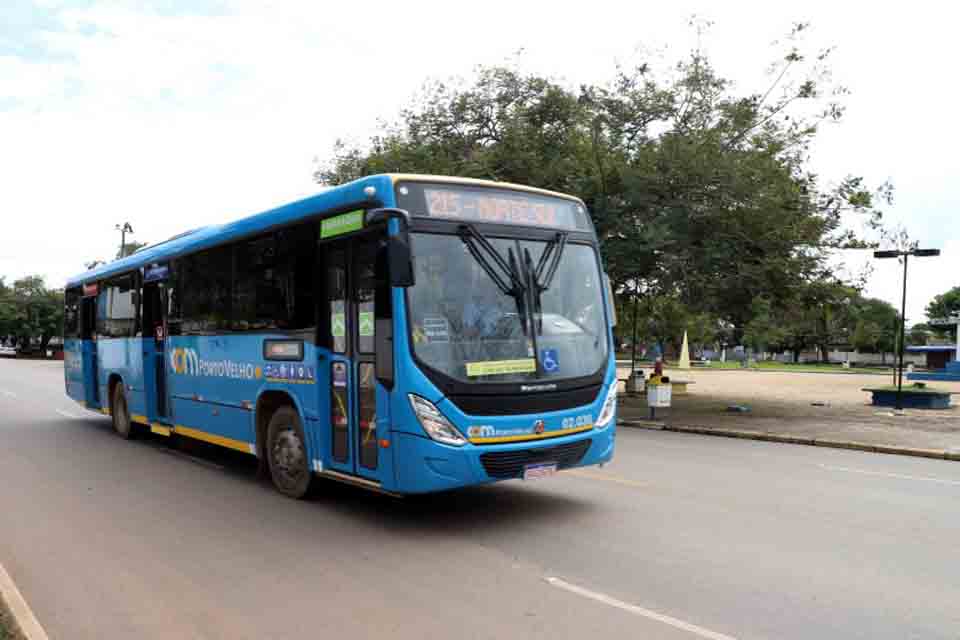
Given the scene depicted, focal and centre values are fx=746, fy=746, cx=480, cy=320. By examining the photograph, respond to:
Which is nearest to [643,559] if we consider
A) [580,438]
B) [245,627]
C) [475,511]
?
[580,438]

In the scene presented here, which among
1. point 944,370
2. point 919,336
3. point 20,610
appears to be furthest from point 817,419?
point 919,336

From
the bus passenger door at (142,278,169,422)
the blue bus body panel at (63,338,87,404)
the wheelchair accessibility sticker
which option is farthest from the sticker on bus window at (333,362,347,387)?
the blue bus body panel at (63,338,87,404)

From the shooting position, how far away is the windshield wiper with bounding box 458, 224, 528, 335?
6852mm

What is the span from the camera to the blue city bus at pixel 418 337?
6.42 m

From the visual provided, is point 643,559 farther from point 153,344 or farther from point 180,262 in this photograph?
point 153,344

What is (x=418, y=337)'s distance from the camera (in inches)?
253

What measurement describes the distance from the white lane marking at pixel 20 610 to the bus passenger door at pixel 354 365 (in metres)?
2.83

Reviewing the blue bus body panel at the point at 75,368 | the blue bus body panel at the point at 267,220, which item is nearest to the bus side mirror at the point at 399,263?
the blue bus body panel at the point at 267,220

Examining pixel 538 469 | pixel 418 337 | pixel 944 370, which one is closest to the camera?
pixel 418 337

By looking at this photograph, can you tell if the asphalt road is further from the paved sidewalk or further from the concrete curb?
the paved sidewalk

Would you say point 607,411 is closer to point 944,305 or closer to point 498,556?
point 498,556

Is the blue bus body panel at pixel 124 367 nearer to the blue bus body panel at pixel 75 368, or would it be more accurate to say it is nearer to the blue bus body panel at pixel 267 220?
the blue bus body panel at pixel 75 368

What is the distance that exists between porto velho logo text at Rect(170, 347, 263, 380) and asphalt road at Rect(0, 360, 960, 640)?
135 cm

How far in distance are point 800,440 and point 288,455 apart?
9881 mm
